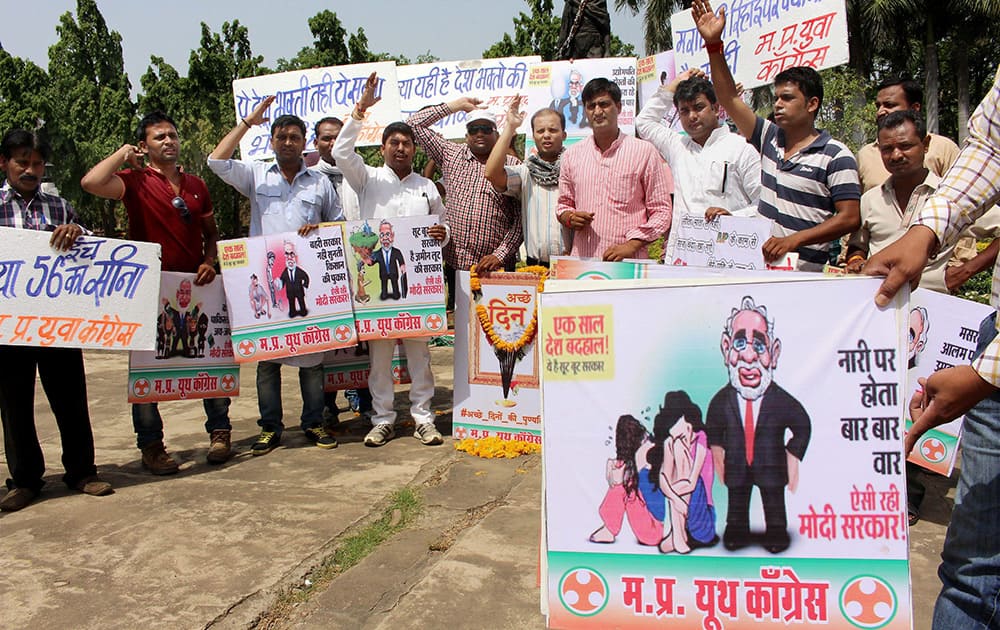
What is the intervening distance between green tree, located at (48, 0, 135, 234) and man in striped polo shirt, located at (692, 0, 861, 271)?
19.9 meters

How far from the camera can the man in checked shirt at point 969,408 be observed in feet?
6.20

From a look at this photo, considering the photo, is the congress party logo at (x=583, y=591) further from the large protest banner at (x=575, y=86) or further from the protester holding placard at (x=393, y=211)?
the large protest banner at (x=575, y=86)

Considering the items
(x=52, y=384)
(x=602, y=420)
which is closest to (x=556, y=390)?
(x=602, y=420)

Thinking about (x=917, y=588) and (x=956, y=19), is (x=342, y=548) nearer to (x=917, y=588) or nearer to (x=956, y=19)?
(x=917, y=588)

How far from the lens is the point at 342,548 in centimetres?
371

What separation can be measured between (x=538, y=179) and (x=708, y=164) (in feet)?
3.57

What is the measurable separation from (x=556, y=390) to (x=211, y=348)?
3.36 metres

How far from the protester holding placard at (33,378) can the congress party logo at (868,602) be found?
3.84m

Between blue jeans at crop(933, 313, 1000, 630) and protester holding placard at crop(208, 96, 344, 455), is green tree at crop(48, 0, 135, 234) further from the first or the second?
blue jeans at crop(933, 313, 1000, 630)

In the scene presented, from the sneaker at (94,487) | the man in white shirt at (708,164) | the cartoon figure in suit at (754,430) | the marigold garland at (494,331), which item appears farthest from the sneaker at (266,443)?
the cartoon figure in suit at (754,430)

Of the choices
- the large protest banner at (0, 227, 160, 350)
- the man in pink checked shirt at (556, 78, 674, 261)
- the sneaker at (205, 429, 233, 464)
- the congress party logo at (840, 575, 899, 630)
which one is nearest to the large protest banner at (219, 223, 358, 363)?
the sneaker at (205, 429, 233, 464)

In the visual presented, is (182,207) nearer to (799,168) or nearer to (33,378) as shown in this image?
(33,378)

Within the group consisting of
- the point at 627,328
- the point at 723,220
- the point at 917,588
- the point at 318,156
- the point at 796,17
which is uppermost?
the point at 796,17

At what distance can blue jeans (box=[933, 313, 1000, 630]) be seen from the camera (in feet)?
6.32
